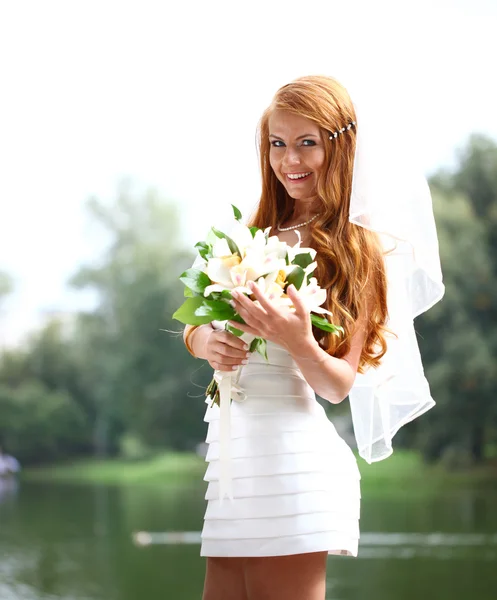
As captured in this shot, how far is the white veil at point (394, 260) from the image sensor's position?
184 cm

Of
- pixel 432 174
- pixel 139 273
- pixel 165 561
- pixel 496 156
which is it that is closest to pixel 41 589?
pixel 165 561

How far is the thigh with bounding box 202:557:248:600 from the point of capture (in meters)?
1.72

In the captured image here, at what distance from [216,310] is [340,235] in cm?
34

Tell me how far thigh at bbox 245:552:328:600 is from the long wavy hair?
38 centimetres

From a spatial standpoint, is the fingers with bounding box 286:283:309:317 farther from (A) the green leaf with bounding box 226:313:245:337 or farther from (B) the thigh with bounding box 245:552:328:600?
(B) the thigh with bounding box 245:552:328:600

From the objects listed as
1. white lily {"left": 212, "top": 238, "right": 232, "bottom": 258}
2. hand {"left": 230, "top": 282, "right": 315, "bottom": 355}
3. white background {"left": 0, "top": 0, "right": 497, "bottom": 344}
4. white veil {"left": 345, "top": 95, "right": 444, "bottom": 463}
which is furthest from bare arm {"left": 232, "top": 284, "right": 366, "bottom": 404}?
white background {"left": 0, "top": 0, "right": 497, "bottom": 344}

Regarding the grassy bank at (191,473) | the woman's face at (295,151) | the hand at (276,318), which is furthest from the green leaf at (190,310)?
the grassy bank at (191,473)

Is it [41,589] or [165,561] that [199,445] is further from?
[41,589]

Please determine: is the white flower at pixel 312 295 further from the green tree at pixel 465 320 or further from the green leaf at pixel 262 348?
the green tree at pixel 465 320

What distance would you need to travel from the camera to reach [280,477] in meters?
1.70

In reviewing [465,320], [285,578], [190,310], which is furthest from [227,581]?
[465,320]

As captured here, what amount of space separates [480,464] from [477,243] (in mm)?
2007

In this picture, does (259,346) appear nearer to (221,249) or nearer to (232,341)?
(232,341)

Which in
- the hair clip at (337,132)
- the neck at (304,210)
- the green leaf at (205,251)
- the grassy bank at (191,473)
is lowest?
the grassy bank at (191,473)
